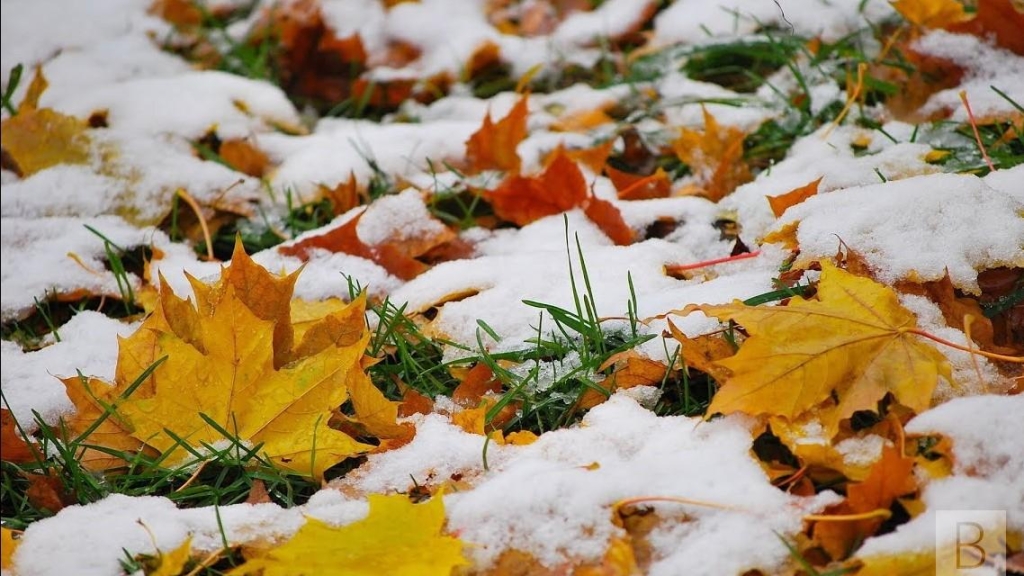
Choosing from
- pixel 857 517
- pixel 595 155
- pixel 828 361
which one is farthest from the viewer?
pixel 595 155

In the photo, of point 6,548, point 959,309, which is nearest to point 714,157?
point 959,309

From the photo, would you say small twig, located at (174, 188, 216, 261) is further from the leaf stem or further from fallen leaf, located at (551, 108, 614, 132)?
the leaf stem

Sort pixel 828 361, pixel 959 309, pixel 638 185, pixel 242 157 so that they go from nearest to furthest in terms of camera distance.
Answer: pixel 828 361
pixel 959 309
pixel 638 185
pixel 242 157

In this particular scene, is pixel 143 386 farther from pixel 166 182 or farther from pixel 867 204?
pixel 867 204

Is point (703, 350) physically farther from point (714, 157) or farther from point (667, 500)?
point (714, 157)

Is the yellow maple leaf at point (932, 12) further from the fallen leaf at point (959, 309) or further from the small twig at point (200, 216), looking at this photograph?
Result: the small twig at point (200, 216)

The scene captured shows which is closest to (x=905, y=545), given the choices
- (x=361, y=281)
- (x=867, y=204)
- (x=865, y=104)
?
(x=867, y=204)

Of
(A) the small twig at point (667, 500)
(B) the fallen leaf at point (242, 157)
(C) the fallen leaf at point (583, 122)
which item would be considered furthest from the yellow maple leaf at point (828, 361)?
(B) the fallen leaf at point (242, 157)
